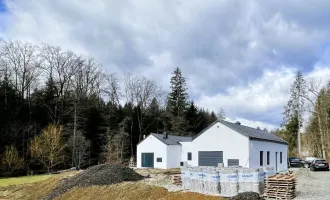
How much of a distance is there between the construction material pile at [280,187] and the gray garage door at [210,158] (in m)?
16.3

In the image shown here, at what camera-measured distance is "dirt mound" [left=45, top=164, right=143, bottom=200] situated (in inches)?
879

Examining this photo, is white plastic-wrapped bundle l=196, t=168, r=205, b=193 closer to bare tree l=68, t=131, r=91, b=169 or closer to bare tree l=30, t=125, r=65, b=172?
bare tree l=30, t=125, r=65, b=172

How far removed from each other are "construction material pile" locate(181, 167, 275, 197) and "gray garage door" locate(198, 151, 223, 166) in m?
14.4

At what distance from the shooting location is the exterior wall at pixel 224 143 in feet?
108

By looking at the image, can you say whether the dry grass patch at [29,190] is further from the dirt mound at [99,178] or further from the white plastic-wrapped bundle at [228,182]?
the white plastic-wrapped bundle at [228,182]

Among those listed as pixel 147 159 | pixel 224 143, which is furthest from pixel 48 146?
pixel 224 143

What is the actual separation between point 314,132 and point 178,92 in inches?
1031

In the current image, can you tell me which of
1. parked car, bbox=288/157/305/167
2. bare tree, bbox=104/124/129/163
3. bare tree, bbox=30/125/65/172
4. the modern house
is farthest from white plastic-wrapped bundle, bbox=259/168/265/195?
parked car, bbox=288/157/305/167

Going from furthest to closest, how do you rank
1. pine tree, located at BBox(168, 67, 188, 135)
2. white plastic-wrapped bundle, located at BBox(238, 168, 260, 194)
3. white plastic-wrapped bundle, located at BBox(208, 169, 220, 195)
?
pine tree, located at BBox(168, 67, 188, 135), white plastic-wrapped bundle, located at BBox(208, 169, 220, 195), white plastic-wrapped bundle, located at BBox(238, 168, 260, 194)

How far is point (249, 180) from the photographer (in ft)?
61.2

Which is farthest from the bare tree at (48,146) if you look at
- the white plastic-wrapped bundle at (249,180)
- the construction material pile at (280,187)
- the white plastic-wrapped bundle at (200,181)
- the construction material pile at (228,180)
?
the construction material pile at (280,187)

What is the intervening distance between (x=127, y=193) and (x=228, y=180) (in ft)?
18.5

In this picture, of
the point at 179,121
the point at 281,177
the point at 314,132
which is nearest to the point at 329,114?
the point at 314,132

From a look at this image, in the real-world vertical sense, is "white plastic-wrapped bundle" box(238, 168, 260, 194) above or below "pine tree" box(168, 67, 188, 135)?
below
